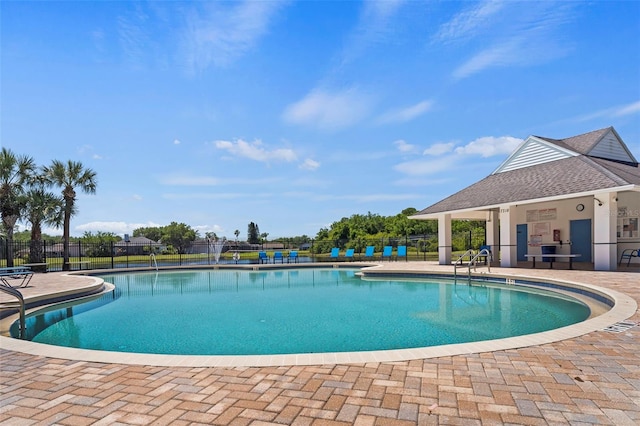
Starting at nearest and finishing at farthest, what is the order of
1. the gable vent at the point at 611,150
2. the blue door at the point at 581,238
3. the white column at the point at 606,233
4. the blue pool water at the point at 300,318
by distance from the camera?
the blue pool water at the point at 300,318, the white column at the point at 606,233, the blue door at the point at 581,238, the gable vent at the point at 611,150

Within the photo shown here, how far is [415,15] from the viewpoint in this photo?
33.8 feet

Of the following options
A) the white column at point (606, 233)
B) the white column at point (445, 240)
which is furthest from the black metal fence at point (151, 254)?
the white column at point (606, 233)

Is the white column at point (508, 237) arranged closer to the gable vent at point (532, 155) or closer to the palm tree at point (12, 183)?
the gable vent at point (532, 155)

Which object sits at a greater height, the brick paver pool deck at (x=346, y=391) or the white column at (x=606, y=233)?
the white column at (x=606, y=233)

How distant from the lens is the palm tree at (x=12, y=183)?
18.0 m

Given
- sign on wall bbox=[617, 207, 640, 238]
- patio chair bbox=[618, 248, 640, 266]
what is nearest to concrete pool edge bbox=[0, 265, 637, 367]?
patio chair bbox=[618, 248, 640, 266]

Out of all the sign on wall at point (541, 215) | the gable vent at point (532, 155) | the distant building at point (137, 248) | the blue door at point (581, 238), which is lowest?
the distant building at point (137, 248)

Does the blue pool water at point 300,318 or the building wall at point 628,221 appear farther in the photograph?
the building wall at point 628,221

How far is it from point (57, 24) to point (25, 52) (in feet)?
3.09

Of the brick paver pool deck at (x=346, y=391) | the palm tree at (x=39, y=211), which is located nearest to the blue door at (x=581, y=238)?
the brick paver pool deck at (x=346, y=391)

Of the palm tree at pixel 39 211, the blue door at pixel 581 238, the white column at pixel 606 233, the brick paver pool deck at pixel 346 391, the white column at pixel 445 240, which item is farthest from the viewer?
the palm tree at pixel 39 211

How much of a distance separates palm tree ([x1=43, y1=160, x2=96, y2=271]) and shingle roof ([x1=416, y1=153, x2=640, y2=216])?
1761cm

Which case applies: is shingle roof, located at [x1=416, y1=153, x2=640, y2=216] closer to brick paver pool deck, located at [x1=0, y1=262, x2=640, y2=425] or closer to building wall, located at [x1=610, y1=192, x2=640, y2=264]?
building wall, located at [x1=610, y1=192, x2=640, y2=264]

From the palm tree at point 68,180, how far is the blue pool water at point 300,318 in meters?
9.92
